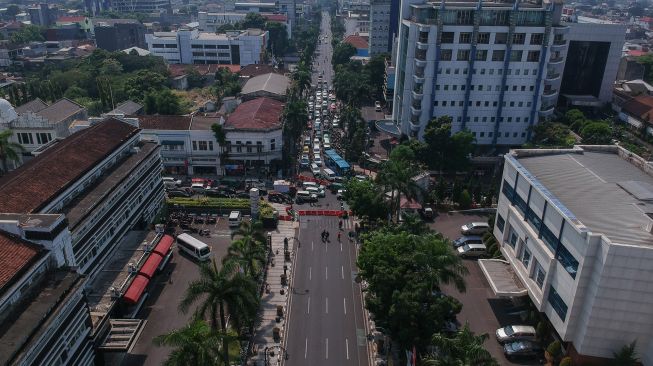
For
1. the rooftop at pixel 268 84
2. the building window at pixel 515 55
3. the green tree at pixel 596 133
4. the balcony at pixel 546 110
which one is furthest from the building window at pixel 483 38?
the rooftop at pixel 268 84

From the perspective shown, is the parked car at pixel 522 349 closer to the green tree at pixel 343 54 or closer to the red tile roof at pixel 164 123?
the red tile roof at pixel 164 123

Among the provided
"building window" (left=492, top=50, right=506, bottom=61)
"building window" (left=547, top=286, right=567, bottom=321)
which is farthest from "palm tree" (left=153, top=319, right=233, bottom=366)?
"building window" (left=492, top=50, right=506, bottom=61)

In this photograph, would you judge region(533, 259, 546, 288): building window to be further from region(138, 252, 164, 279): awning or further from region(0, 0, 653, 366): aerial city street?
region(138, 252, 164, 279): awning

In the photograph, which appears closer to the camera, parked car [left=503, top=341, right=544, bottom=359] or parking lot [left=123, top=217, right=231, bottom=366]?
parked car [left=503, top=341, right=544, bottom=359]

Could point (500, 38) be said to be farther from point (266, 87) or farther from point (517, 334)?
point (517, 334)

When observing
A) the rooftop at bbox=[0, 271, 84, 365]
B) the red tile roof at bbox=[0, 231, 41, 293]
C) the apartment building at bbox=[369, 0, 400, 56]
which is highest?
the apartment building at bbox=[369, 0, 400, 56]

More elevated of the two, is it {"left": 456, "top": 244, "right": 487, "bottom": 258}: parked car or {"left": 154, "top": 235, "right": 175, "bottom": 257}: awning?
{"left": 154, "top": 235, "right": 175, "bottom": 257}: awning

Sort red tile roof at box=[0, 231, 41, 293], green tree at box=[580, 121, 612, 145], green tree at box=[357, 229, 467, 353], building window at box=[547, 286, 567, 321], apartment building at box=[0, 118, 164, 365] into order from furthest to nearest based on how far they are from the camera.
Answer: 1. green tree at box=[580, 121, 612, 145]
2. building window at box=[547, 286, 567, 321]
3. green tree at box=[357, 229, 467, 353]
4. apartment building at box=[0, 118, 164, 365]
5. red tile roof at box=[0, 231, 41, 293]
